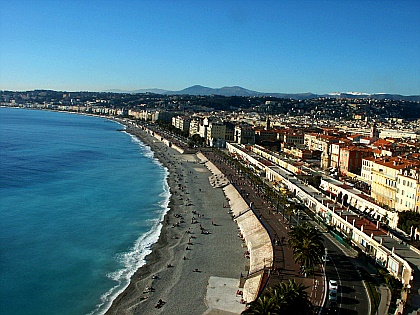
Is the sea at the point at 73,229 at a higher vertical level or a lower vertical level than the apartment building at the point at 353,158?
lower

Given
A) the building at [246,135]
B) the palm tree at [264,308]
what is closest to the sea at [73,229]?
the palm tree at [264,308]

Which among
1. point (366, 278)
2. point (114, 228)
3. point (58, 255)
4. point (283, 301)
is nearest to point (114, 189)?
point (114, 228)

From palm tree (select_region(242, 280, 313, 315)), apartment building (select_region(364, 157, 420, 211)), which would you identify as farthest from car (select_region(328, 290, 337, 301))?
apartment building (select_region(364, 157, 420, 211))

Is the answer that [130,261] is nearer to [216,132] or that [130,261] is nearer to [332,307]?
[332,307]

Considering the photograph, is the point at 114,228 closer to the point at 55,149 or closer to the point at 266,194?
the point at 266,194

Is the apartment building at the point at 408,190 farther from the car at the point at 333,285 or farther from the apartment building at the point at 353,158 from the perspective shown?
the apartment building at the point at 353,158

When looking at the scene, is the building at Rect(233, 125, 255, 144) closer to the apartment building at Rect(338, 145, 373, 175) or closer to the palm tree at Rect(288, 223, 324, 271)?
the apartment building at Rect(338, 145, 373, 175)

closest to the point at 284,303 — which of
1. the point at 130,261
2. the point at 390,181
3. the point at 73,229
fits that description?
the point at 130,261
